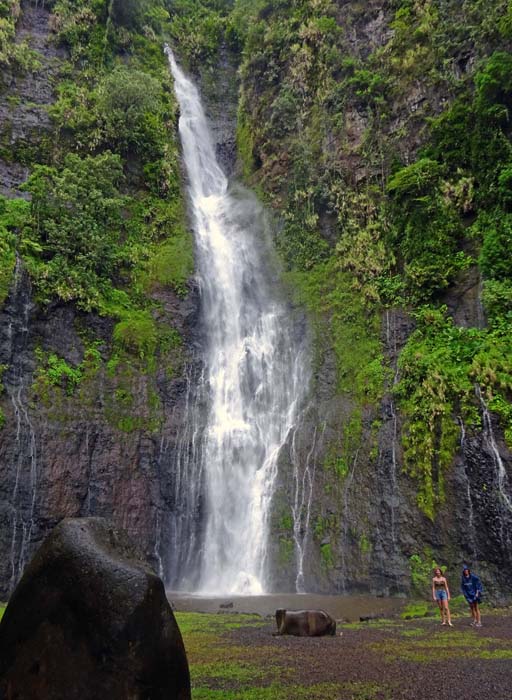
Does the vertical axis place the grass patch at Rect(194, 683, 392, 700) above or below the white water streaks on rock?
below

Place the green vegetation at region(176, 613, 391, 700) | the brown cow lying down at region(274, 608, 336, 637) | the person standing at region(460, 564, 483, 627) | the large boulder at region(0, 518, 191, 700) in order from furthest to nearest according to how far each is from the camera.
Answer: the person standing at region(460, 564, 483, 627) → the brown cow lying down at region(274, 608, 336, 637) → the green vegetation at region(176, 613, 391, 700) → the large boulder at region(0, 518, 191, 700)

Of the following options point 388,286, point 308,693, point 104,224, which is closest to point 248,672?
point 308,693

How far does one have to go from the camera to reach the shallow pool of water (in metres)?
12.5

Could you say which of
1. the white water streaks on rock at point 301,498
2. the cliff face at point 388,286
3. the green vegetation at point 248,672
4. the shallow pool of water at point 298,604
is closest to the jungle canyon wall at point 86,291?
the shallow pool of water at point 298,604

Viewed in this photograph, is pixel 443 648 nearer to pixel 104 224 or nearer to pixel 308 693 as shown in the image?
pixel 308 693

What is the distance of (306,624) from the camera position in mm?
9125

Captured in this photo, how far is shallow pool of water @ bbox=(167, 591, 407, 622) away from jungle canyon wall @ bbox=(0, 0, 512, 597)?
952mm

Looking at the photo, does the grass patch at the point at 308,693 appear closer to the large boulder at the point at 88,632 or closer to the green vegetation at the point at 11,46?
the large boulder at the point at 88,632

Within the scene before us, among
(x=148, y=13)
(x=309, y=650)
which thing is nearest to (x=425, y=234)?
(x=309, y=650)

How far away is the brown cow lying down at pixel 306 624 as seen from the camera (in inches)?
358

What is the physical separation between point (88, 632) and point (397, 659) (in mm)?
4890

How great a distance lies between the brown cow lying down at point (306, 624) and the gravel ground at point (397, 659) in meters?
0.26

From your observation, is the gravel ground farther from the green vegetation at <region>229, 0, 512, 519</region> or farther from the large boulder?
the green vegetation at <region>229, 0, 512, 519</region>

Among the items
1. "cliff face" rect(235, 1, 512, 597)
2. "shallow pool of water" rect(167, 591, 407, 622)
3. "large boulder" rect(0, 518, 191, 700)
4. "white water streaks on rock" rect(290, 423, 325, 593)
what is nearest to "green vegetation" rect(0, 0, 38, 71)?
"cliff face" rect(235, 1, 512, 597)
